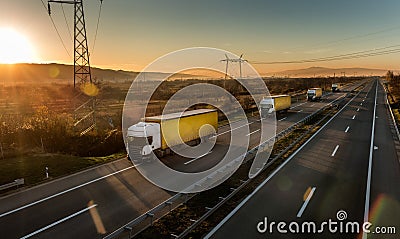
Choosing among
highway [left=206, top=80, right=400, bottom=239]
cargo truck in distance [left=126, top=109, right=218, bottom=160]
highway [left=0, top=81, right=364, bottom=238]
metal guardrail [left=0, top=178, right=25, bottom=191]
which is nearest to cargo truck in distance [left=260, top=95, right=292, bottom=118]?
highway [left=206, top=80, right=400, bottom=239]

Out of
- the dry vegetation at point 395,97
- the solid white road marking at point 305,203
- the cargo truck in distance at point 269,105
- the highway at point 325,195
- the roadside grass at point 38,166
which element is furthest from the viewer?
the dry vegetation at point 395,97

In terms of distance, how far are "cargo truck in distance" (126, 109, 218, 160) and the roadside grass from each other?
2.72 meters

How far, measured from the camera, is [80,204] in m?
12.8

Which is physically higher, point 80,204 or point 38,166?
point 38,166

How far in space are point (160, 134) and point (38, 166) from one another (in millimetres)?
7982

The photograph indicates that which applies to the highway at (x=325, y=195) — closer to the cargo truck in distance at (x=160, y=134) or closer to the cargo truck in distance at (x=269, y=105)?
the cargo truck in distance at (x=160, y=134)

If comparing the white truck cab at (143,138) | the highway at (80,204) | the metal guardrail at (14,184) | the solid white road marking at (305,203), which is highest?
the white truck cab at (143,138)

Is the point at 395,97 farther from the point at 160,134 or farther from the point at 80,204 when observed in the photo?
the point at 80,204

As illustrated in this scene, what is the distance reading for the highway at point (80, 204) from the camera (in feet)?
35.3

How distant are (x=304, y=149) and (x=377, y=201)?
361 inches

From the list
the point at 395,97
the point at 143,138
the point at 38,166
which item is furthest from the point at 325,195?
the point at 395,97

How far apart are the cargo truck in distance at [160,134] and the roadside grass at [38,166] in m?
2.72

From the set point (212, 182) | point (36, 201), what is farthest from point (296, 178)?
point (36, 201)

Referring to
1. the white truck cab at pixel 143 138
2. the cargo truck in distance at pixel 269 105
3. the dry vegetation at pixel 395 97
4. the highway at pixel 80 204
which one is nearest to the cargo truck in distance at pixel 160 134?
the white truck cab at pixel 143 138
